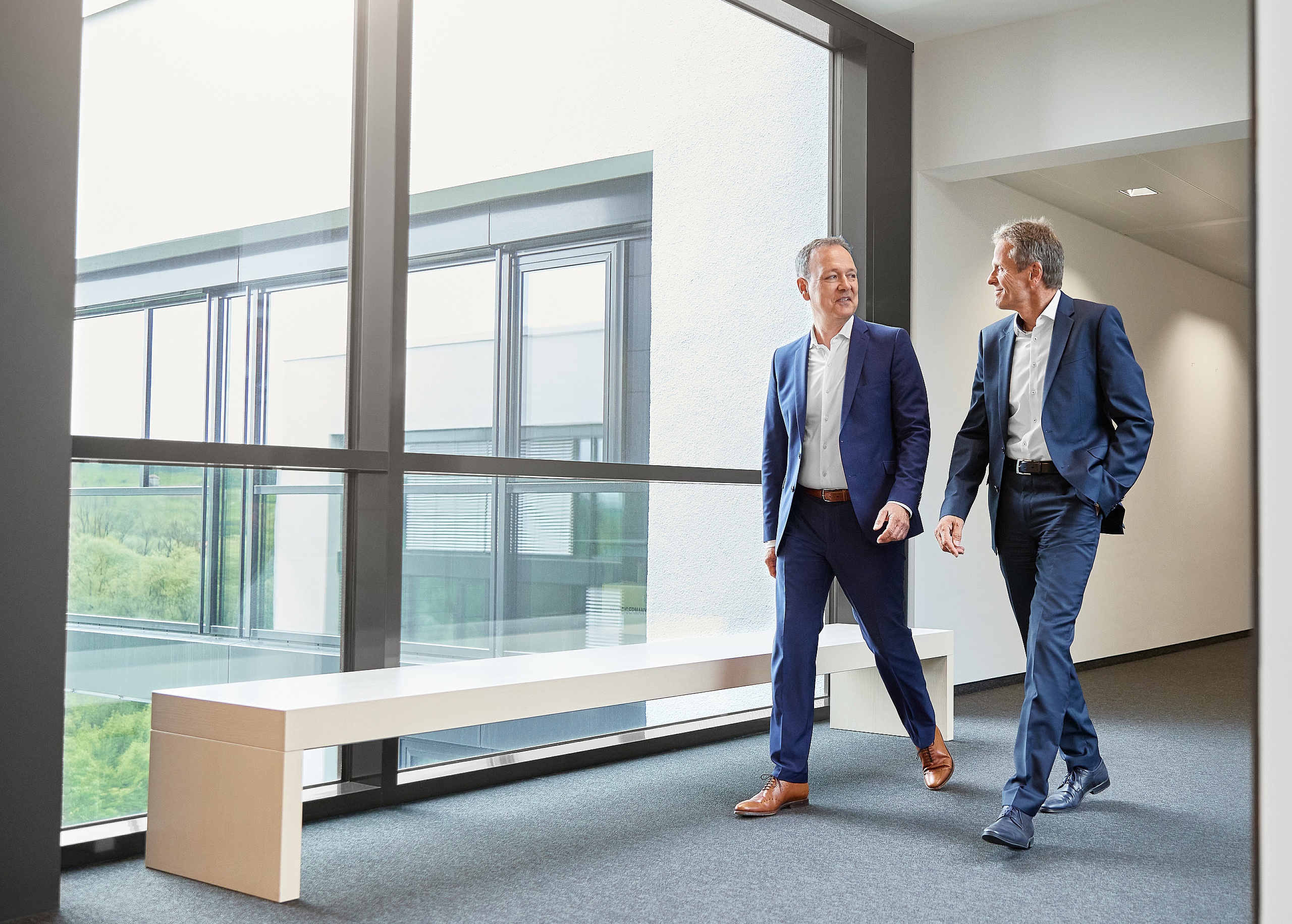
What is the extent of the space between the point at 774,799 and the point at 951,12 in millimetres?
3517

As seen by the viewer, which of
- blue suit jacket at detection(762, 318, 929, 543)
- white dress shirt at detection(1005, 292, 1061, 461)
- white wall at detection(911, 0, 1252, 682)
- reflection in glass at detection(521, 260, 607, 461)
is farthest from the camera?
white wall at detection(911, 0, 1252, 682)

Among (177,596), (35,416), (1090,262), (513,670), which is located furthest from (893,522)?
(1090,262)

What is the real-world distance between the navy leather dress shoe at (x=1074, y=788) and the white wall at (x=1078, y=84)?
273 centimetres

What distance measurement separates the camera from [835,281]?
330 cm

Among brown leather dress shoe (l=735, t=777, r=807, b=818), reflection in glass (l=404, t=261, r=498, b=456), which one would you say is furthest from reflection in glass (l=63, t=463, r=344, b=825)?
brown leather dress shoe (l=735, t=777, r=807, b=818)

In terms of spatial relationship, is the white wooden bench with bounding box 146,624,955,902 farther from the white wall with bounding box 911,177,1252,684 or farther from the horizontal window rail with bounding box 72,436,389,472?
the white wall with bounding box 911,177,1252,684

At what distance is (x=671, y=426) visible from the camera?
439 cm

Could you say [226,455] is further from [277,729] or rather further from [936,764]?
[936,764]

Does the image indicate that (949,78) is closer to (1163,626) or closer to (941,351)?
(941,351)

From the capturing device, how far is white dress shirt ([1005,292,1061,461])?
3.01 m

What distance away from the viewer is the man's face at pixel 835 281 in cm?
330

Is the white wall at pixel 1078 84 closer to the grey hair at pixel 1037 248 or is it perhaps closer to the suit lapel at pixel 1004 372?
the grey hair at pixel 1037 248

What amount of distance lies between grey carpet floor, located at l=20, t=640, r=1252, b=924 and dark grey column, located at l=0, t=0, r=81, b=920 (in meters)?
0.21

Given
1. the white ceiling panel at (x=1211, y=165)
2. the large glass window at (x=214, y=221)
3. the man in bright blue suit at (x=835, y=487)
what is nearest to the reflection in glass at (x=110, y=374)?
the large glass window at (x=214, y=221)
